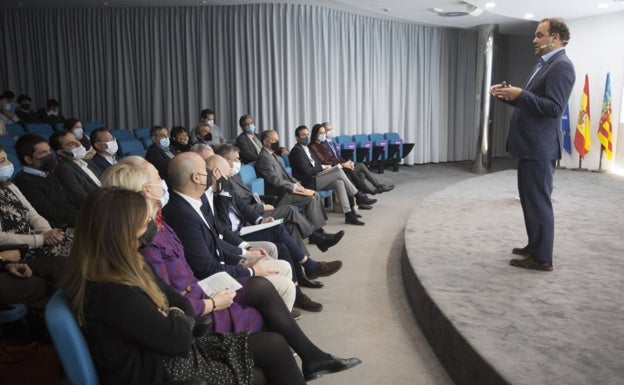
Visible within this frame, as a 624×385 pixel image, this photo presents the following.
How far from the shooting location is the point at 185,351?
162 centimetres

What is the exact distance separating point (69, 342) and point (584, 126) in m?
9.91

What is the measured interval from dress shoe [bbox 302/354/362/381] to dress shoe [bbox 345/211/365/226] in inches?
142

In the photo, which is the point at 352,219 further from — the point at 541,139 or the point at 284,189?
the point at 541,139

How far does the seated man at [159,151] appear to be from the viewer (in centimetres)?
548

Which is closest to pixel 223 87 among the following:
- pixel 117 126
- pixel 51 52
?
pixel 117 126

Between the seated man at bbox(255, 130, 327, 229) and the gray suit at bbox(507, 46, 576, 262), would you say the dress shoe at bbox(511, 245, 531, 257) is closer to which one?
the gray suit at bbox(507, 46, 576, 262)

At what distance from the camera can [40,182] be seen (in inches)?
133

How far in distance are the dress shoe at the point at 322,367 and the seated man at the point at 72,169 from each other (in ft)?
7.79

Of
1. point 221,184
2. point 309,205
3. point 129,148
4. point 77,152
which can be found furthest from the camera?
point 129,148

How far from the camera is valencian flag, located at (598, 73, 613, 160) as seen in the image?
8953mm

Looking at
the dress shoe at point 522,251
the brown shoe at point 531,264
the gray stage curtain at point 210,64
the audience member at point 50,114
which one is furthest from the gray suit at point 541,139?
the audience member at point 50,114

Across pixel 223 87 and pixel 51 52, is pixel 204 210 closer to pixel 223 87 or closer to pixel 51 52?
pixel 223 87

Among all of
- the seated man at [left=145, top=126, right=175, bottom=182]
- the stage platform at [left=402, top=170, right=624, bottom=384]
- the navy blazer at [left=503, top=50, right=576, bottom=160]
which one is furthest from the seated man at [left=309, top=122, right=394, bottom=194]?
the navy blazer at [left=503, top=50, right=576, bottom=160]

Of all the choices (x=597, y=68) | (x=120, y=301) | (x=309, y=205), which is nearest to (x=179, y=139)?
(x=309, y=205)
